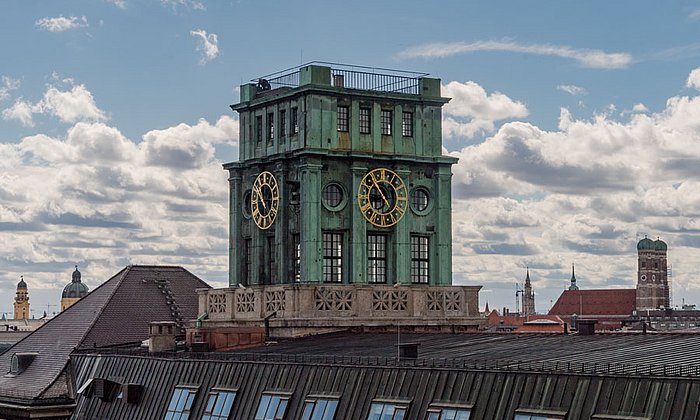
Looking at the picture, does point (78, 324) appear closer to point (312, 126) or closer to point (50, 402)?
point (50, 402)

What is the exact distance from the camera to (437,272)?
72312mm

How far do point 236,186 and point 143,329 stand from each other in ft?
39.3

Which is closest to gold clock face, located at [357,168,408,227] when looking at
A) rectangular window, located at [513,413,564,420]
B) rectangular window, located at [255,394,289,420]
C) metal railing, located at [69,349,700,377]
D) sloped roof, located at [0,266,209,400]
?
sloped roof, located at [0,266,209,400]

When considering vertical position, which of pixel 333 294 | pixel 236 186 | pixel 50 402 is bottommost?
pixel 50 402

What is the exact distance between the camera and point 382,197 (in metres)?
70.7

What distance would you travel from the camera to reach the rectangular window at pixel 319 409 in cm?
4231

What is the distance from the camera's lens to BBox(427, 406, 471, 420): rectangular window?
37.5 metres

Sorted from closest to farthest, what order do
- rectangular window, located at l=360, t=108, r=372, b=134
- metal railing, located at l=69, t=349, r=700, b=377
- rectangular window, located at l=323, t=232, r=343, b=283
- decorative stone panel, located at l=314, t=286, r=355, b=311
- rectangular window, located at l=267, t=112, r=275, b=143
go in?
metal railing, located at l=69, t=349, r=700, b=377 → decorative stone panel, located at l=314, t=286, r=355, b=311 → rectangular window, located at l=323, t=232, r=343, b=283 → rectangular window, located at l=360, t=108, r=372, b=134 → rectangular window, located at l=267, t=112, r=275, b=143

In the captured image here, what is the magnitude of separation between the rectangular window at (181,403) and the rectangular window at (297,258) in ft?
60.0

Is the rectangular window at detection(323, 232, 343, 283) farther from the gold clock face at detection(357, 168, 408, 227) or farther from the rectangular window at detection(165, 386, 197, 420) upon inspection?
the rectangular window at detection(165, 386, 197, 420)

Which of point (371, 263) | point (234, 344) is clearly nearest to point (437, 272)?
point (371, 263)

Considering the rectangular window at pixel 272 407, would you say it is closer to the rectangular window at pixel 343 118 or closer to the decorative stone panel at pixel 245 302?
the decorative stone panel at pixel 245 302

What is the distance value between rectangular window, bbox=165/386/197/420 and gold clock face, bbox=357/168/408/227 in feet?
69.3

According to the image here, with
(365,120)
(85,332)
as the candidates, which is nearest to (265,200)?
(365,120)
